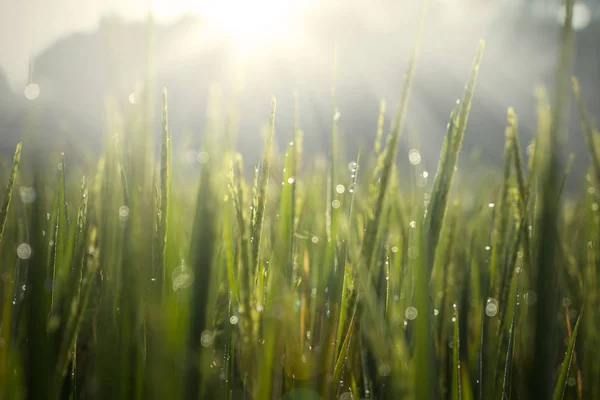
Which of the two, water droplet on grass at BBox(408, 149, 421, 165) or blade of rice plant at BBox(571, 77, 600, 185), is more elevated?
water droplet on grass at BBox(408, 149, 421, 165)

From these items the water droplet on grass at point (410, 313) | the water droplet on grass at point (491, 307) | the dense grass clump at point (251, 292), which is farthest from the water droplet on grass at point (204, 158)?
the water droplet on grass at point (491, 307)

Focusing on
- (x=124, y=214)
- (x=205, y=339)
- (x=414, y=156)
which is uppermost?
(x=414, y=156)

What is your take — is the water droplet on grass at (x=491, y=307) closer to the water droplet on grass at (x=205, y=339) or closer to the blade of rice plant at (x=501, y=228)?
the blade of rice plant at (x=501, y=228)

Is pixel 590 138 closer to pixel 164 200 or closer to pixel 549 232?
pixel 549 232

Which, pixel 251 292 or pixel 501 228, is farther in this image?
pixel 501 228

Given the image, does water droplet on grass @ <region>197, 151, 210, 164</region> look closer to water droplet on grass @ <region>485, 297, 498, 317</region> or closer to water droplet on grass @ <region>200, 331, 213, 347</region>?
water droplet on grass @ <region>200, 331, 213, 347</region>

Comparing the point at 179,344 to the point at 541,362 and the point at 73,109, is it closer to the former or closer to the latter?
the point at 541,362

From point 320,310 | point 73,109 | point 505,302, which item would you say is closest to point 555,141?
point 505,302

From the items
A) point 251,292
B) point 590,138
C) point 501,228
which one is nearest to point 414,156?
point 501,228

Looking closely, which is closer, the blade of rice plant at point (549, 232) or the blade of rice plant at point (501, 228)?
the blade of rice plant at point (549, 232)

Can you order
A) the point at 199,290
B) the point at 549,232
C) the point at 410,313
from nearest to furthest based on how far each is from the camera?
the point at 549,232, the point at 199,290, the point at 410,313

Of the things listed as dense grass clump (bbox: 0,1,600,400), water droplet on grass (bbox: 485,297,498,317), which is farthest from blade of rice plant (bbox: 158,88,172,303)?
water droplet on grass (bbox: 485,297,498,317)

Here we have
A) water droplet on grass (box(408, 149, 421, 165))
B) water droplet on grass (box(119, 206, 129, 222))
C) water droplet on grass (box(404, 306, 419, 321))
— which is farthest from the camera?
water droplet on grass (box(408, 149, 421, 165))

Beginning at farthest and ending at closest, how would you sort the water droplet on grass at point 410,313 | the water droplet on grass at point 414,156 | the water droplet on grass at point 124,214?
the water droplet on grass at point 414,156, the water droplet on grass at point 410,313, the water droplet on grass at point 124,214
